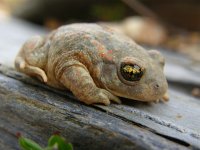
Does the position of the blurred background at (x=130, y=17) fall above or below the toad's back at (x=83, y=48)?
above

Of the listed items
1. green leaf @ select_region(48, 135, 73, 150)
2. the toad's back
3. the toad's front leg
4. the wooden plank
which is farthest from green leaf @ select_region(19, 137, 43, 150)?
the toad's back

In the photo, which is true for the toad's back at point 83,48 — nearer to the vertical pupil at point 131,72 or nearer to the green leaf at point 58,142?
the vertical pupil at point 131,72

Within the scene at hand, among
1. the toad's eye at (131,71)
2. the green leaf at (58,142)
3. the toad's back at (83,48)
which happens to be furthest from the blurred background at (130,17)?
the green leaf at (58,142)

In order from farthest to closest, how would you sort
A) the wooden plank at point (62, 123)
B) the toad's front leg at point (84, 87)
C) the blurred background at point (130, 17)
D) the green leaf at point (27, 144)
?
the blurred background at point (130, 17)
the toad's front leg at point (84, 87)
the wooden plank at point (62, 123)
the green leaf at point (27, 144)

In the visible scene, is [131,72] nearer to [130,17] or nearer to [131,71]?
[131,71]

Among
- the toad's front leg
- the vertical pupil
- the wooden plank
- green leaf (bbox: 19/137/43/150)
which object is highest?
the vertical pupil

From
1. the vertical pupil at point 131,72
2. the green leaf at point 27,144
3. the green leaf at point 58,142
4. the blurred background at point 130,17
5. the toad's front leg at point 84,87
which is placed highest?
the blurred background at point 130,17

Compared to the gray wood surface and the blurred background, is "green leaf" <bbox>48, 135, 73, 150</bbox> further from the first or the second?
the blurred background
